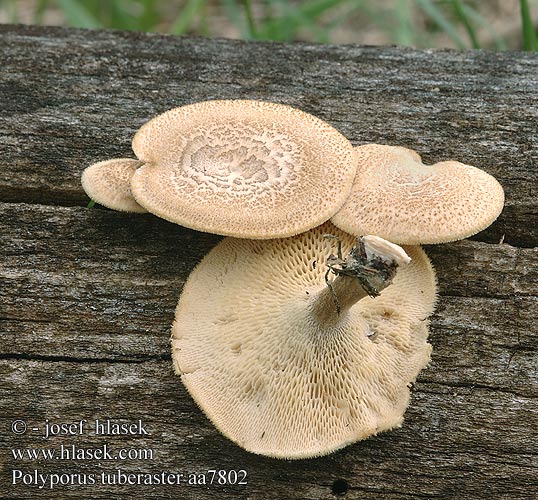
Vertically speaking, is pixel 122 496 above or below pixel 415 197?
below

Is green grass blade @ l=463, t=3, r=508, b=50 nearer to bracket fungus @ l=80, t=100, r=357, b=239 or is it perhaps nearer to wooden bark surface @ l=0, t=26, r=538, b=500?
wooden bark surface @ l=0, t=26, r=538, b=500

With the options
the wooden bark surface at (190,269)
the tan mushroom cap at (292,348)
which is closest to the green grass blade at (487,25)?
the wooden bark surface at (190,269)

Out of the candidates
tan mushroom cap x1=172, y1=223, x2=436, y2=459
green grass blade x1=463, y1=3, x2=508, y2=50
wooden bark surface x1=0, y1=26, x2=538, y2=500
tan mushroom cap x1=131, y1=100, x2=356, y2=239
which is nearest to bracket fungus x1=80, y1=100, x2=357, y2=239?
tan mushroom cap x1=131, y1=100, x2=356, y2=239

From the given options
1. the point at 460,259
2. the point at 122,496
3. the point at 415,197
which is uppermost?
the point at 415,197

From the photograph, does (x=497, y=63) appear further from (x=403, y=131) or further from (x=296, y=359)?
(x=296, y=359)

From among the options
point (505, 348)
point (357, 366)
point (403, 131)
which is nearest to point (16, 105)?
point (403, 131)

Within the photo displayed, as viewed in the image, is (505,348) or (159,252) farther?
(159,252)

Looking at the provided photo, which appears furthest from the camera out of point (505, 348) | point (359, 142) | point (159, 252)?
point (359, 142)
